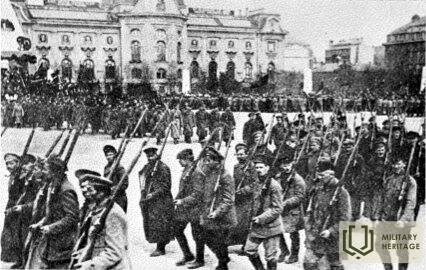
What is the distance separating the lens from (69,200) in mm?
4602

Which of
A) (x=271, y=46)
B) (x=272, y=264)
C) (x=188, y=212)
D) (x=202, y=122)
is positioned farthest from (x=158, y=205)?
(x=271, y=46)

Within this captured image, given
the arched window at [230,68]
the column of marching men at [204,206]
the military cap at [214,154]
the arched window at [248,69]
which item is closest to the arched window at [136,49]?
the arched window at [230,68]

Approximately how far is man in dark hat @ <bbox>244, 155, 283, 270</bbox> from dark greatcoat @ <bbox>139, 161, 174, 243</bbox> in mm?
1224

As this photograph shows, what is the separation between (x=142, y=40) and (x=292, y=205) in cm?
3097

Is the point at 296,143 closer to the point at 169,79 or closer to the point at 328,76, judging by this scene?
the point at 328,76

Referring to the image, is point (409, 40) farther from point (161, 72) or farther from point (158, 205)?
point (161, 72)

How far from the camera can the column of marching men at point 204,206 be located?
4.40 metres

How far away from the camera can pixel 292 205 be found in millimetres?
5426

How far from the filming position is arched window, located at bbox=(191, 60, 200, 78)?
32928 millimetres

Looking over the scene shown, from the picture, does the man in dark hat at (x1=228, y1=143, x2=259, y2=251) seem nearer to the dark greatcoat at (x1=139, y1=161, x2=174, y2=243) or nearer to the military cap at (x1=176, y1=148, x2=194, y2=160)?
the military cap at (x1=176, y1=148, x2=194, y2=160)

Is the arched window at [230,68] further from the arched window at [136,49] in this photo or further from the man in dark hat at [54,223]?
the man in dark hat at [54,223]

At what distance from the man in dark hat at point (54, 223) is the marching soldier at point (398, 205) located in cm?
301

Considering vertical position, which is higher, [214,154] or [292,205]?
[214,154]

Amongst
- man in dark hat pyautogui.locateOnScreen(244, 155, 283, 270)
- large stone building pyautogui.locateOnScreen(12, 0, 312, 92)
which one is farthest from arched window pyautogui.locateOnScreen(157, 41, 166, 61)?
man in dark hat pyautogui.locateOnScreen(244, 155, 283, 270)
